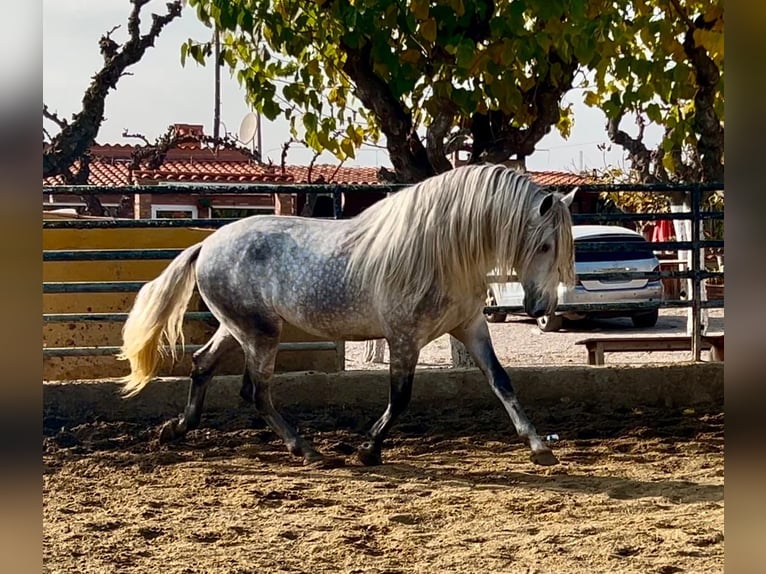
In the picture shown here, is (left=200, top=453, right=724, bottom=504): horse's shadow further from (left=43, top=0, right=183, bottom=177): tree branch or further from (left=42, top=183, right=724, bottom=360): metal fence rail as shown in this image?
(left=43, top=0, right=183, bottom=177): tree branch

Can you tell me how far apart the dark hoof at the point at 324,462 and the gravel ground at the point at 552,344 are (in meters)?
4.11

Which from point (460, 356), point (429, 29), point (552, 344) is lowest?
point (552, 344)

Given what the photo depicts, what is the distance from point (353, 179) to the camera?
23047 millimetres

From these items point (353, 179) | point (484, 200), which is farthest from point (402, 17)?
point (353, 179)

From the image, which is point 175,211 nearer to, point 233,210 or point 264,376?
point 233,210

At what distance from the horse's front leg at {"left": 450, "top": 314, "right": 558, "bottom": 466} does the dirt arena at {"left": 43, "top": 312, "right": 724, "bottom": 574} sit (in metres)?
0.10

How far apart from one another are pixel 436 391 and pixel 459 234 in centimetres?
190

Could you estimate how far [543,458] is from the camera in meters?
4.45

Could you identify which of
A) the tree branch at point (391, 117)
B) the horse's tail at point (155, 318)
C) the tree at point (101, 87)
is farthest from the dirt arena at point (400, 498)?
the tree at point (101, 87)

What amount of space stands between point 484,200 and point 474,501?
1.43 meters

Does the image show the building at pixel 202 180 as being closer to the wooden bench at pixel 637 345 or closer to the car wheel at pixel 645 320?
the car wheel at pixel 645 320

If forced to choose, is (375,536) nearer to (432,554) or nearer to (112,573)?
(432,554)

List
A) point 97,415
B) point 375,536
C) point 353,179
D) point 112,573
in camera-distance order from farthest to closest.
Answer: point 353,179 → point 97,415 → point 375,536 → point 112,573

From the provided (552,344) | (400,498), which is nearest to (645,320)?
(552,344)
